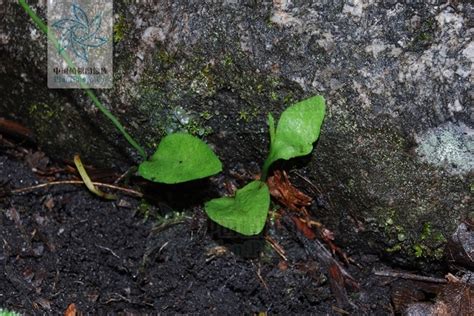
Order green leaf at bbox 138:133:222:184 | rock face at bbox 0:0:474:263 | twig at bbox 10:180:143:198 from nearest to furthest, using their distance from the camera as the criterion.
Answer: rock face at bbox 0:0:474:263 < green leaf at bbox 138:133:222:184 < twig at bbox 10:180:143:198

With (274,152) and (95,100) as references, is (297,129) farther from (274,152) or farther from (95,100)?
(95,100)

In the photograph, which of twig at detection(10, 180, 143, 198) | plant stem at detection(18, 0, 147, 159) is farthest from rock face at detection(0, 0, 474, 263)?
twig at detection(10, 180, 143, 198)

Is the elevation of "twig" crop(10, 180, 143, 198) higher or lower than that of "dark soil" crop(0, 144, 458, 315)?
higher

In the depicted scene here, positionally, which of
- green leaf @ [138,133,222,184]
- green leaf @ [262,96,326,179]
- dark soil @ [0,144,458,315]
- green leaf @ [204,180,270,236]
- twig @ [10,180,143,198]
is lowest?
dark soil @ [0,144,458,315]

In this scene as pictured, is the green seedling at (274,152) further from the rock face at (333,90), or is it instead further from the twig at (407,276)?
the twig at (407,276)

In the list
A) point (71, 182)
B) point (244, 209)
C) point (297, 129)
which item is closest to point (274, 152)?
point (297, 129)

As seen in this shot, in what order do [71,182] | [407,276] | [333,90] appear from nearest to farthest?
[333,90], [407,276], [71,182]

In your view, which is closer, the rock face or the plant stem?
the rock face

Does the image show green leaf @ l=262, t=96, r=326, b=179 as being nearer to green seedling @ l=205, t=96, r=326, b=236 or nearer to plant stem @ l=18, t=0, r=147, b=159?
green seedling @ l=205, t=96, r=326, b=236
